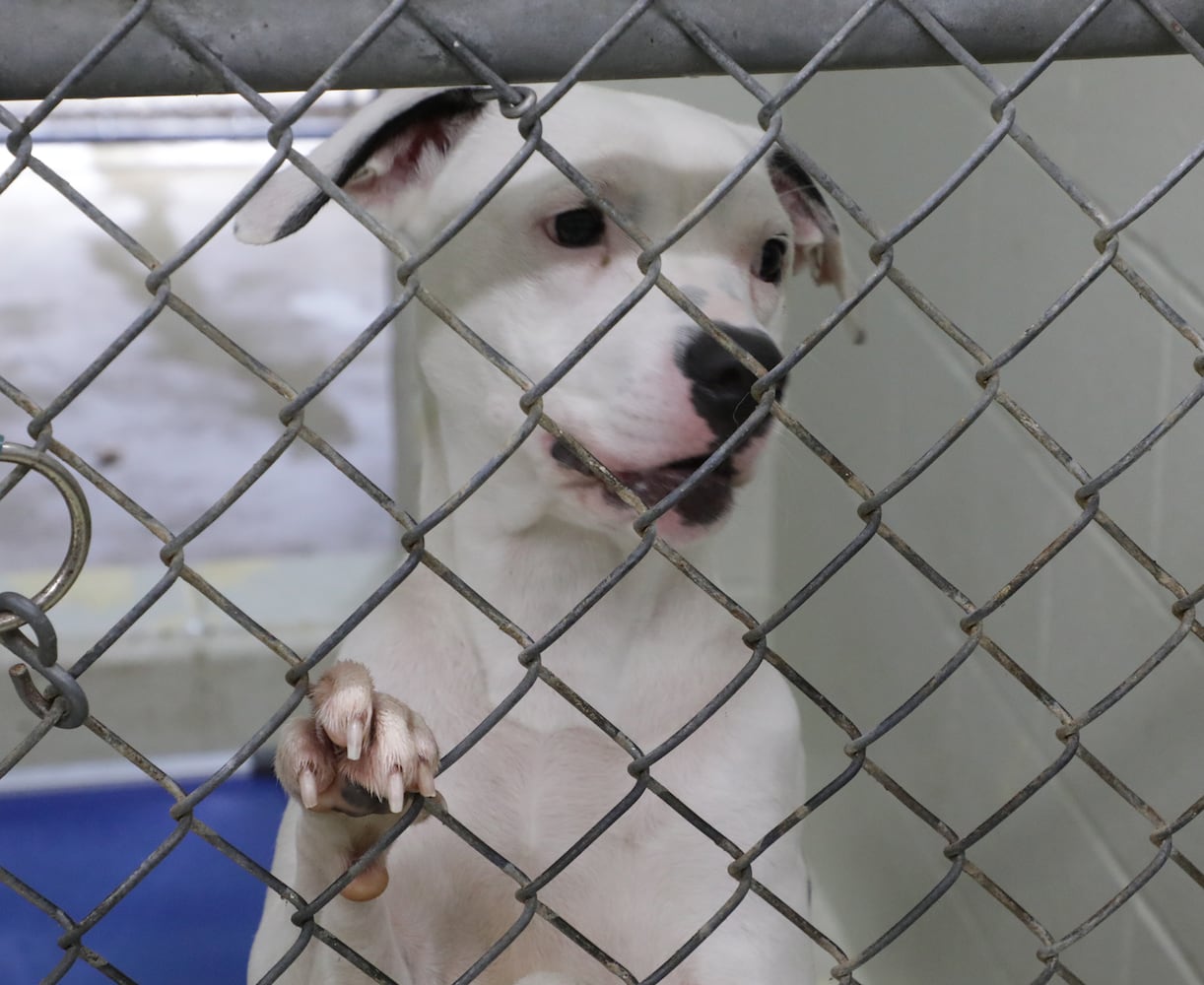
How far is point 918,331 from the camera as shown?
2.61 m

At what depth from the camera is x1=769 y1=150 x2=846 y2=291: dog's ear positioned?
2.03 metres

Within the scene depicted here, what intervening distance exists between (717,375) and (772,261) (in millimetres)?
491

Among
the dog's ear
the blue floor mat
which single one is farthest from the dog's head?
the blue floor mat

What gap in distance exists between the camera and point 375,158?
1.69 metres

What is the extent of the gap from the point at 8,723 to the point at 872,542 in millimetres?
2139

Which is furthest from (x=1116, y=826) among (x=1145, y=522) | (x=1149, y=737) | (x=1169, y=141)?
(x=1169, y=141)

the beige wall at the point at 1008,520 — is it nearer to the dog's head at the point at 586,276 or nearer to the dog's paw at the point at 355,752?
the dog's head at the point at 586,276

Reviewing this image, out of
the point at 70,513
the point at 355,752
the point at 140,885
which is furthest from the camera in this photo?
the point at 140,885

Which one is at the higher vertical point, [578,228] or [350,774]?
[578,228]

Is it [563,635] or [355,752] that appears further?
[563,635]

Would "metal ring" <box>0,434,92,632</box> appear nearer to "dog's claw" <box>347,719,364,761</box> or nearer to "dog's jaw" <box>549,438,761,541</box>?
"dog's claw" <box>347,719,364,761</box>

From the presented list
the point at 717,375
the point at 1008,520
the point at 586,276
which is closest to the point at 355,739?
the point at 717,375

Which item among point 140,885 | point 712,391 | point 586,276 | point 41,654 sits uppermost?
point 140,885

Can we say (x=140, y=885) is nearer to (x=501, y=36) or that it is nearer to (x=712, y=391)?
(x=712, y=391)
